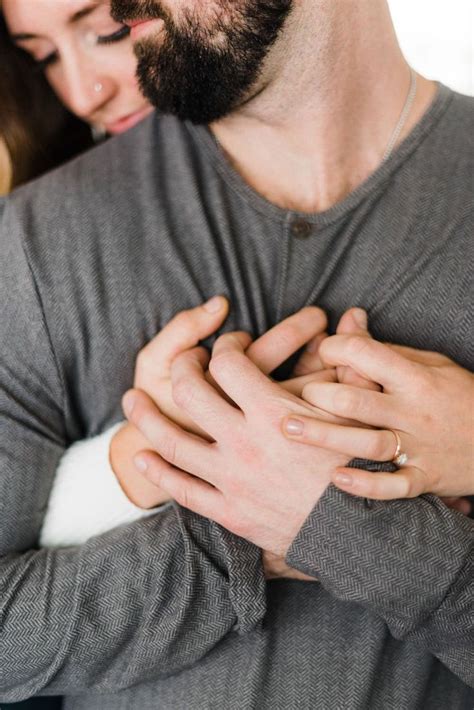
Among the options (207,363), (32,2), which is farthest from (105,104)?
(207,363)

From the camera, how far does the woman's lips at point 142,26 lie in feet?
3.14

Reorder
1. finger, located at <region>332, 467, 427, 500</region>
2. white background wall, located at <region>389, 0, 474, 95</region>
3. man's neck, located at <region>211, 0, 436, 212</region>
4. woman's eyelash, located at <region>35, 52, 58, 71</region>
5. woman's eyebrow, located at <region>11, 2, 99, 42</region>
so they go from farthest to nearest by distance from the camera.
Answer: white background wall, located at <region>389, 0, 474, 95</region>
woman's eyelash, located at <region>35, 52, 58, 71</region>
woman's eyebrow, located at <region>11, 2, 99, 42</region>
man's neck, located at <region>211, 0, 436, 212</region>
finger, located at <region>332, 467, 427, 500</region>

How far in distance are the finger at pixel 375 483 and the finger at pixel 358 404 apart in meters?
0.06

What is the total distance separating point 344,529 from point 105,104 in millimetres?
979

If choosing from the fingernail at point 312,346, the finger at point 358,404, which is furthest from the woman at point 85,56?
the finger at point 358,404

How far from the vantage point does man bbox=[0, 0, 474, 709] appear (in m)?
0.87

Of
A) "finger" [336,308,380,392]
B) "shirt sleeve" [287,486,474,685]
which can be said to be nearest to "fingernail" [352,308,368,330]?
"finger" [336,308,380,392]

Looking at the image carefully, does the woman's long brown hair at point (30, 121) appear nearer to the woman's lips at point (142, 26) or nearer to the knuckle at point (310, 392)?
the woman's lips at point (142, 26)

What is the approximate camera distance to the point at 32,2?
125 centimetres

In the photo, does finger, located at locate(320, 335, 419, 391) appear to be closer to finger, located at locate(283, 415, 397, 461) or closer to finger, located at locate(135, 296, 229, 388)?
finger, located at locate(283, 415, 397, 461)

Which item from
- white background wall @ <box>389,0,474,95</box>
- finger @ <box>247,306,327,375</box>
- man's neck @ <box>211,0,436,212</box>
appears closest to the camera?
finger @ <box>247,306,327,375</box>

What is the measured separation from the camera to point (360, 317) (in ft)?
3.15

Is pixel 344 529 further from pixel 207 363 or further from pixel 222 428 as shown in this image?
pixel 207 363

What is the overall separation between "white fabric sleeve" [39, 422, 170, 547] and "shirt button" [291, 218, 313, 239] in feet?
1.30
